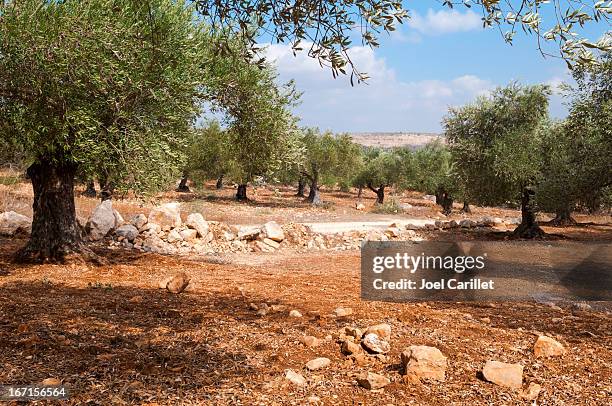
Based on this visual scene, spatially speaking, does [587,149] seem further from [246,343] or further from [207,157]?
[207,157]

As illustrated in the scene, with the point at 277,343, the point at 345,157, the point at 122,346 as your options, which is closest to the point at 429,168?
the point at 345,157

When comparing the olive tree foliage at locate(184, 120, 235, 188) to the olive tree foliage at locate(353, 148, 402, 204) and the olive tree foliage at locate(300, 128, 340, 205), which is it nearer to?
the olive tree foliage at locate(300, 128, 340, 205)

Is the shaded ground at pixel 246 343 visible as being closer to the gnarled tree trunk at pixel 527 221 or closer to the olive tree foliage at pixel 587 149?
the olive tree foliage at pixel 587 149

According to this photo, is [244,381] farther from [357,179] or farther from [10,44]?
[357,179]

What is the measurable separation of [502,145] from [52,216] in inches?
727

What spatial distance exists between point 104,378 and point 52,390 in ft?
1.48

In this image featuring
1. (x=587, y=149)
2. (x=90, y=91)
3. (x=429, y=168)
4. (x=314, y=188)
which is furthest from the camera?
(x=429, y=168)

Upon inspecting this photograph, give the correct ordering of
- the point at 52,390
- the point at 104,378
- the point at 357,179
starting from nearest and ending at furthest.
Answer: the point at 52,390 → the point at 104,378 → the point at 357,179

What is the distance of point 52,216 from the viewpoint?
37.7 ft

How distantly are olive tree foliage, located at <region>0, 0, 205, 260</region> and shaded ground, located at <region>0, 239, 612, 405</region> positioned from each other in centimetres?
240

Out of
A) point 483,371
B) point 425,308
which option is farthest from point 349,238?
point 483,371

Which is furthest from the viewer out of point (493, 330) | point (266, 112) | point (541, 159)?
point (541, 159)

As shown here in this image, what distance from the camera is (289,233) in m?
19.4

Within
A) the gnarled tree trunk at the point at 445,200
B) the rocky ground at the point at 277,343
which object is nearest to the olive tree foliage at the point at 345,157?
the gnarled tree trunk at the point at 445,200
